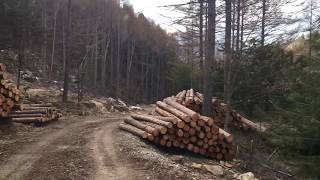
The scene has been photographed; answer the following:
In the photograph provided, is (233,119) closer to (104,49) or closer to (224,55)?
(224,55)

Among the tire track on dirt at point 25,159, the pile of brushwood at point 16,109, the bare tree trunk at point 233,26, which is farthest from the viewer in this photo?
the bare tree trunk at point 233,26

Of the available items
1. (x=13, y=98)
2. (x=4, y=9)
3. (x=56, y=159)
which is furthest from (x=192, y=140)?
(x=4, y=9)

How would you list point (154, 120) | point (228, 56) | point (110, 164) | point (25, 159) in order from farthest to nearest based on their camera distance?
1. point (228, 56)
2. point (154, 120)
3. point (25, 159)
4. point (110, 164)

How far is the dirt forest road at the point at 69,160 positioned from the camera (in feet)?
29.3

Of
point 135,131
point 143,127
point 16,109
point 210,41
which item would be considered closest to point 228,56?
point 210,41

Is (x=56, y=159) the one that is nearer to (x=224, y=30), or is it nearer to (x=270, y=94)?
(x=224, y=30)

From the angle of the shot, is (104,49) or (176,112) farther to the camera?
(104,49)

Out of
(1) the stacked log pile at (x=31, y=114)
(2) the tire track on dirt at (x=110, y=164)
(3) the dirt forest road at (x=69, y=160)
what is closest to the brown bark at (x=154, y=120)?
(3) the dirt forest road at (x=69, y=160)

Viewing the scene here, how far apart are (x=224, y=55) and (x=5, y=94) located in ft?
25.3

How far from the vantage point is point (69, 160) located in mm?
9945

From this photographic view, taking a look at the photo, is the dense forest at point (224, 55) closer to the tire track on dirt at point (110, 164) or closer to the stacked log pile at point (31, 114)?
the tire track on dirt at point (110, 164)

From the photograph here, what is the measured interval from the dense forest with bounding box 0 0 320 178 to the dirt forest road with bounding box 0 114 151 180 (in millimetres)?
4360

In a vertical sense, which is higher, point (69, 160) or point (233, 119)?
point (233, 119)

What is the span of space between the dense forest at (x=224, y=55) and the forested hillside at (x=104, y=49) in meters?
0.17
